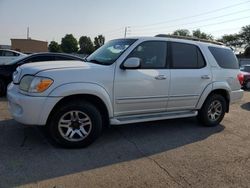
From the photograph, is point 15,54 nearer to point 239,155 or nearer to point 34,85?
point 34,85

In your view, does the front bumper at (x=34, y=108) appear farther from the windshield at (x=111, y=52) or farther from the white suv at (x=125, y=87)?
the windshield at (x=111, y=52)

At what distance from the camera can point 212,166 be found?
452cm

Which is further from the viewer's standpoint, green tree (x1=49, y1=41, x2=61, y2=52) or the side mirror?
green tree (x1=49, y1=41, x2=61, y2=52)

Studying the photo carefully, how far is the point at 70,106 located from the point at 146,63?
1710 mm

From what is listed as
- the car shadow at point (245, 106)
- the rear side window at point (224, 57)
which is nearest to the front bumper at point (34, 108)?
the rear side window at point (224, 57)

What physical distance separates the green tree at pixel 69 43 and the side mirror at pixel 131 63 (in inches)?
Answer: 3180

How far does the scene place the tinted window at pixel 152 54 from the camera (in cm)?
561

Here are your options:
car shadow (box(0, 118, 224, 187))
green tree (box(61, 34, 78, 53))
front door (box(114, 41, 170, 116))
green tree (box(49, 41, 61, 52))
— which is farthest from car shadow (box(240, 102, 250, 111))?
green tree (box(61, 34, 78, 53))

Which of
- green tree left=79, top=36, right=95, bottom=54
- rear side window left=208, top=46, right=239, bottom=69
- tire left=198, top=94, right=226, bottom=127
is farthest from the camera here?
green tree left=79, top=36, right=95, bottom=54

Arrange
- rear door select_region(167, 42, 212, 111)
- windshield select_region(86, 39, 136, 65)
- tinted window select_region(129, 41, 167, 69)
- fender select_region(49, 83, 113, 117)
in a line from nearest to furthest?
fender select_region(49, 83, 113, 117) < windshield select_region(86, 39, 136, 65) < tinted window select_region(129, 41, 167, 69) < rear door select_region(167, 42, 212, 111)

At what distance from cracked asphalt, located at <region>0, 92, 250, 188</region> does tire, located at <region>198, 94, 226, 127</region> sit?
0.34 meters

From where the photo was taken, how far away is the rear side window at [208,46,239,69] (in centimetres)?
684

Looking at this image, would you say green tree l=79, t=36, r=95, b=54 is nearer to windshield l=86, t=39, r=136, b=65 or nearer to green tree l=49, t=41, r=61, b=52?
green tree l=49, t=41, r=61, b=52

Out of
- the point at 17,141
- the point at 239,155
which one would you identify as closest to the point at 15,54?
the point at 17,141
